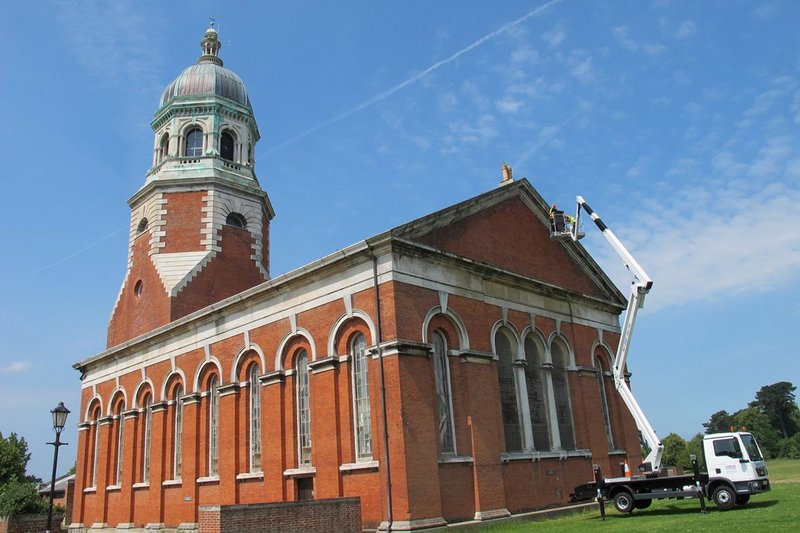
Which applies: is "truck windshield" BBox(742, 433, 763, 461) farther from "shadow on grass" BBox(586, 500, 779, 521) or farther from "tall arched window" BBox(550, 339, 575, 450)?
"tall arched window" BBox(550, 339, 575, 450)

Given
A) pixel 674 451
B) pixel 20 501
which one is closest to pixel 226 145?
pixel 20 501

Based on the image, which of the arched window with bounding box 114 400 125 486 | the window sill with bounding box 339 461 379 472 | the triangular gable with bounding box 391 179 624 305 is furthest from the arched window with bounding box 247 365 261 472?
the arched window with bounding box 114 400 125 486

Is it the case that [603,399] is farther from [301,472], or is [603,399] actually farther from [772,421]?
[772,421]

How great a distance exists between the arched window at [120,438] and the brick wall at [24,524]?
3137mm

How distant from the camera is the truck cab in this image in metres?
18.7

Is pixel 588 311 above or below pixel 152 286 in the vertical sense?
below

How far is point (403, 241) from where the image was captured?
755 inches

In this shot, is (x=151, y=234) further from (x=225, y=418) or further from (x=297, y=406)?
(x=297, y=406)

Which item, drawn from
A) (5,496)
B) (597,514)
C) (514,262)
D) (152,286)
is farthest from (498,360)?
(5,496)

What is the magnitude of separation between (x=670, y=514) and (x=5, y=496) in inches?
1011

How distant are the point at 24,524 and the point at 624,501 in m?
22.9

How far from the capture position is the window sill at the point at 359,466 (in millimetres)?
18375

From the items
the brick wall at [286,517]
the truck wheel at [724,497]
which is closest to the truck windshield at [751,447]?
the truck wheel at [724,497]

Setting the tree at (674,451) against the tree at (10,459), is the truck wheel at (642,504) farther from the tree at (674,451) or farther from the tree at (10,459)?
the tree at (10,459)
